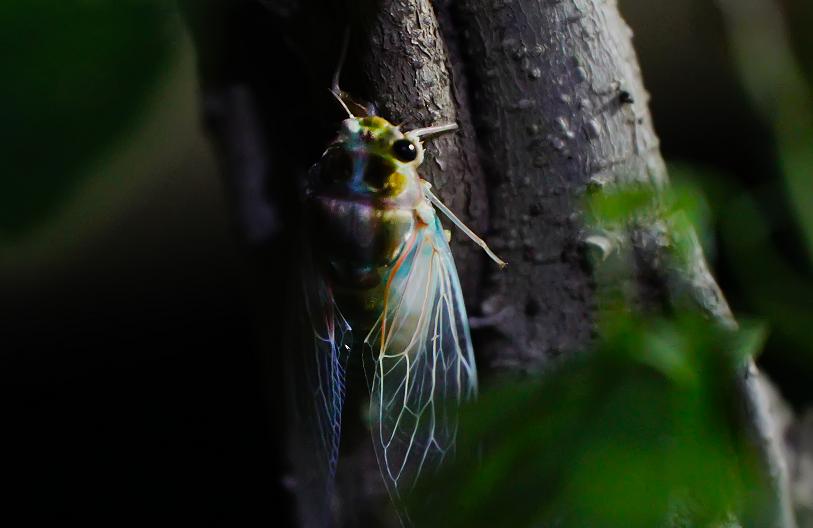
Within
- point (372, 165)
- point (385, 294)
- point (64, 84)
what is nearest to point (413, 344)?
point (385, 294)

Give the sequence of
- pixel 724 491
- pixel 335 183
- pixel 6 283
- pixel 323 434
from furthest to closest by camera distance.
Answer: pixel 6 283
pixel 323 434
pixel 335 183
pixel 724 491

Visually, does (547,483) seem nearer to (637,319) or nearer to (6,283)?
(637,319)

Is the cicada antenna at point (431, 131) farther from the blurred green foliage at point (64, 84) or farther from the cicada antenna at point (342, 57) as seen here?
the blurred green foliage at point (64, 84)

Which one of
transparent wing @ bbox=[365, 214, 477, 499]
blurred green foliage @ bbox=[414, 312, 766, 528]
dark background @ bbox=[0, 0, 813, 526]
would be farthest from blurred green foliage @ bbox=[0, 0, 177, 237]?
dark background @ bbox=[0, 0, 813, 526]

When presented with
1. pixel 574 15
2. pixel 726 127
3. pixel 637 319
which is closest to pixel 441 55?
pixel 574 15

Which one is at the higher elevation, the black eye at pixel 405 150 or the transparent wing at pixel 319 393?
the black eye at pixel 405 150

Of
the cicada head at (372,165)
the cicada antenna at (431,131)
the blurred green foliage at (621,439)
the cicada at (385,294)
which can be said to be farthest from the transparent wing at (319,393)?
the blurred green foliage at (621,439)

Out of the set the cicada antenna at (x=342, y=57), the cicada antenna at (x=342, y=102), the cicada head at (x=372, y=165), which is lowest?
the cicada head at (x=372, y=165)
